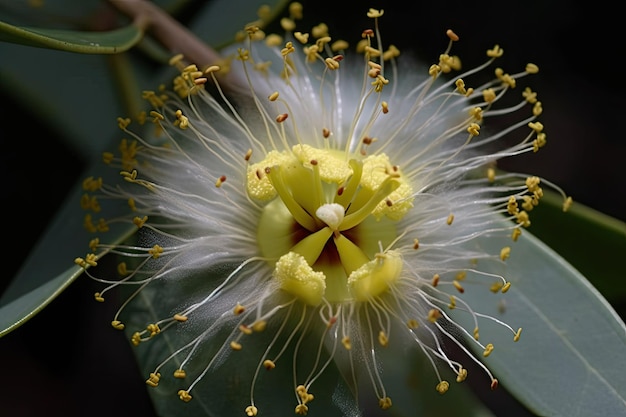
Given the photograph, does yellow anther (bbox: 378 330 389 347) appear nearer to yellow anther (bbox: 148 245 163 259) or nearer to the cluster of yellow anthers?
the cluster of yellow anthers

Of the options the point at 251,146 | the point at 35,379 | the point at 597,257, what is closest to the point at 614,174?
the point at 597,257

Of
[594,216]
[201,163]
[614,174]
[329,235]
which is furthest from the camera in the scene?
[614,174]

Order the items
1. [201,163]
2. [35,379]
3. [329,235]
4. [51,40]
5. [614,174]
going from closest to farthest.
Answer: [51,40], [329,235], [201,163], [35,379], [614,174]

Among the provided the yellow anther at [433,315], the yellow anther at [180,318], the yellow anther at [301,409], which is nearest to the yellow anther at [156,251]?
the yellow anther at [180,318]

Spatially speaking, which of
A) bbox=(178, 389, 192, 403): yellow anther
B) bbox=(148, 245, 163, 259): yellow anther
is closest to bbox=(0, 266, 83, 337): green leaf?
bbox=(148, 245, 163, 259): yellow anther

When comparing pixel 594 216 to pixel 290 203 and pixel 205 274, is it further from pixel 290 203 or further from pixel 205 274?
pixel 205 274

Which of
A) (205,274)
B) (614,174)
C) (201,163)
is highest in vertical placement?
(614,174)

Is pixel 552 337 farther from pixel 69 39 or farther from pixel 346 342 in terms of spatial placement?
pixel 69 39

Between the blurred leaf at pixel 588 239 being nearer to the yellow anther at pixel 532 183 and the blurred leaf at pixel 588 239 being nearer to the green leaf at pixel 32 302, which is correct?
the yellow anther at pixel 532 183
